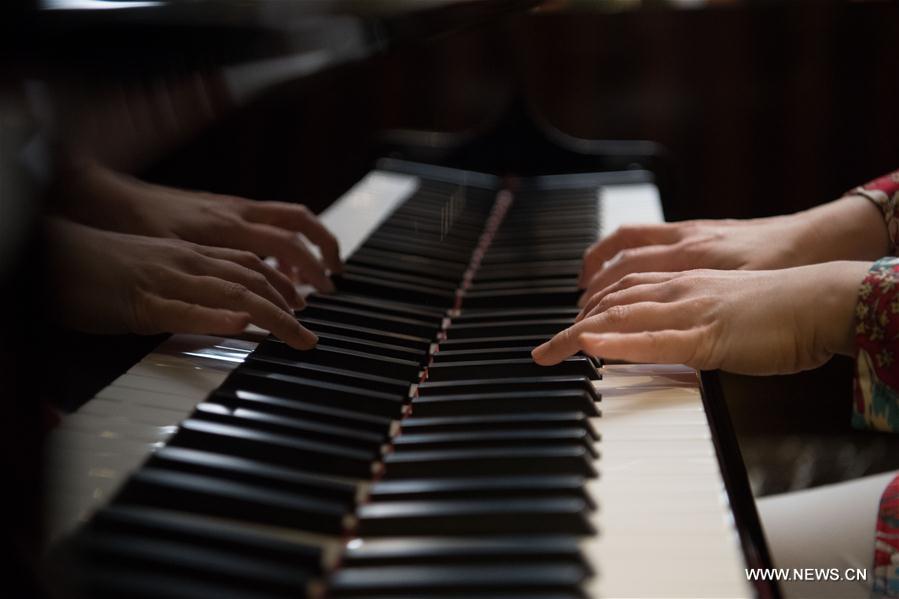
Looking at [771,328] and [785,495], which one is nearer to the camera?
[771,328]

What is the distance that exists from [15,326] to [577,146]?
1679 mm

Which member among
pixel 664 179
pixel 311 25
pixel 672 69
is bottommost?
pixel 664 179

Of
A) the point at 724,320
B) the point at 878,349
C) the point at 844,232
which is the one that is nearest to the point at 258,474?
Result: the point at 724,320

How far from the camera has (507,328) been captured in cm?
120

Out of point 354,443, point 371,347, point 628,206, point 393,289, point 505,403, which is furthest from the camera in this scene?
point 628,206

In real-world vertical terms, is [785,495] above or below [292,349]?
below

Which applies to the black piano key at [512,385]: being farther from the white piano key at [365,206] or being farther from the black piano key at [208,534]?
the white piano key at [365,206]

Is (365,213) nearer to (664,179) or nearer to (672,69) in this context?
(664,179)

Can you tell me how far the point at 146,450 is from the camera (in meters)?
0.80

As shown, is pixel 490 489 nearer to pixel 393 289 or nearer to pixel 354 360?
pixel 354 360

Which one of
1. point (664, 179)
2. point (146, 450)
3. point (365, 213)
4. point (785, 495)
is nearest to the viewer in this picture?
point (146, 450)

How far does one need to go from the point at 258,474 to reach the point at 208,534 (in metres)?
0.08

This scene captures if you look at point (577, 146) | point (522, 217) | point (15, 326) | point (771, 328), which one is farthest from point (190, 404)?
point (577, 146)

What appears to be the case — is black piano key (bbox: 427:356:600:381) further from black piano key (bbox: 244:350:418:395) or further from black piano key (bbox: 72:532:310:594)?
black piano key (bbox: 72:532:310:594)
